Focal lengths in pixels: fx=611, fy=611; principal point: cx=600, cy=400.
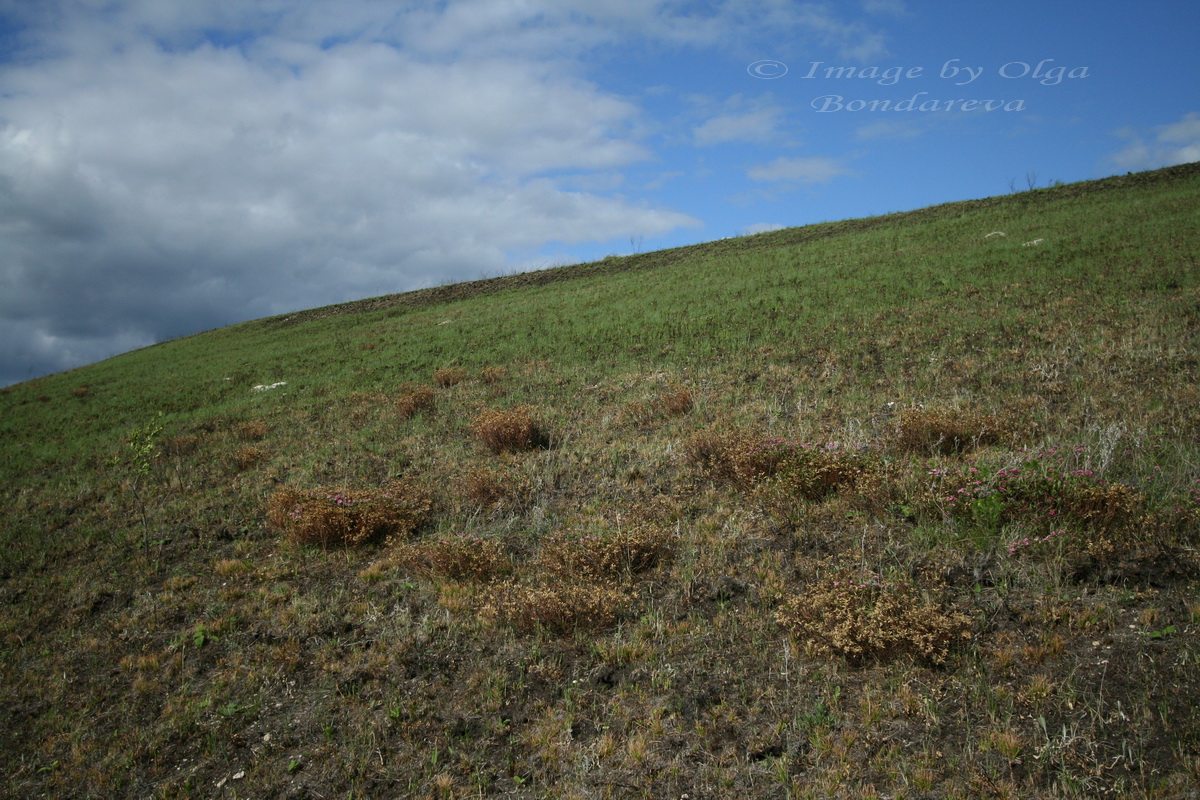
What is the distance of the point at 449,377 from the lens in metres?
17.8

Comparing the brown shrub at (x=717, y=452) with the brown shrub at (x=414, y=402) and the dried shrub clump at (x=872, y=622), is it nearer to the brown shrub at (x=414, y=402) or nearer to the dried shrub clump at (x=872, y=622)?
the dried shrub clump at (x=872, y=622)

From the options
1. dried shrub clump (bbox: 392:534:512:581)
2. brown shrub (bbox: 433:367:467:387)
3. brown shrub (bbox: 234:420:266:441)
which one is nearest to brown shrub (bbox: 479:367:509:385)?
brown shrub (bbox: 433:367:467:387)

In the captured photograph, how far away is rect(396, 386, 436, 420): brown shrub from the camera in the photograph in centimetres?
1500

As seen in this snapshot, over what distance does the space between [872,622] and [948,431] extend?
457 centimetres

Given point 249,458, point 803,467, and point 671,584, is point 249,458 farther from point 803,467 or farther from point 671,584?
point 803,467

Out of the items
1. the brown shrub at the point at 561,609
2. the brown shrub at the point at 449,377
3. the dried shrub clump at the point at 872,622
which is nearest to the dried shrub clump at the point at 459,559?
the brown shrub at the point at 561,609

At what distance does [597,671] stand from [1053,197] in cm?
3712

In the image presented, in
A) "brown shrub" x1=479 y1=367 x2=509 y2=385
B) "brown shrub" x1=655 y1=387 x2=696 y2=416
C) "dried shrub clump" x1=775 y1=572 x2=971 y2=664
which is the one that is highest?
"brown shrub" x1=479 y1=367 x2=509 y2=385

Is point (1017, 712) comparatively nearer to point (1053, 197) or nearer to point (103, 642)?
point (103, 642)

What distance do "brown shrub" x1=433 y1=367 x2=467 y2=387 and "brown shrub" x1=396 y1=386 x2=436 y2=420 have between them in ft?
4.35

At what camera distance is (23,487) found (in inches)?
533

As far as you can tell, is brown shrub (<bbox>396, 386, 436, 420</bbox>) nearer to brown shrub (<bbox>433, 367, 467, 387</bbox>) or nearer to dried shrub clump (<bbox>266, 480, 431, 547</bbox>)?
brown shrub (<bbox>433, 367, 467, 387</bbox>)

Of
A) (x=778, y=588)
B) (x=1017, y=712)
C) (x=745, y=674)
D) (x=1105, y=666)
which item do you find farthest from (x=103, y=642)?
(x=1105, y=666)

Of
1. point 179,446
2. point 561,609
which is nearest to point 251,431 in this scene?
point 179,446
